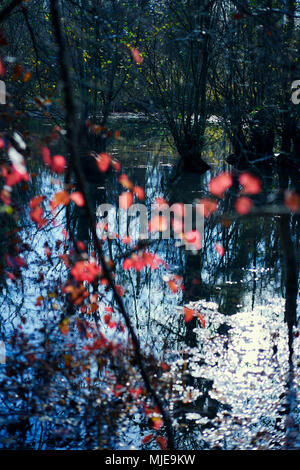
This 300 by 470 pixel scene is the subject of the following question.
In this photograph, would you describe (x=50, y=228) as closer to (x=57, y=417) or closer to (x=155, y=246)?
(x=155, y=246)

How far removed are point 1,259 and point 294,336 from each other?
3599 mm

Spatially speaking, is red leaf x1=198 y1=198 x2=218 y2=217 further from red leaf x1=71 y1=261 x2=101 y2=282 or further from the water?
red leaf x1=71 y1=261 x2=101 y2=282

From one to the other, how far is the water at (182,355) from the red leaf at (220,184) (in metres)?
3.90

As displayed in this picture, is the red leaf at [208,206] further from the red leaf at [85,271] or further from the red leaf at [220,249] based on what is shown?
the red leaf at [85,271]

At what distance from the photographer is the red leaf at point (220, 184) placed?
37.9ft

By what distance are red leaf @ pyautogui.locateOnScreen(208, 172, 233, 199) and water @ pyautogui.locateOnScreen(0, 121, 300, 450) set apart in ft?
12.8

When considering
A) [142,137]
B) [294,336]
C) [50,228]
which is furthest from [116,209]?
[142,137]

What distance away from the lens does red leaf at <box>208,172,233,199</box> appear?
11.6 metres

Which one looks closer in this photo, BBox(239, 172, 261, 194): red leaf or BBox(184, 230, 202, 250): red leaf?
BBox(184, 230, 202, 250): red leaf

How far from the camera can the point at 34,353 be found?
419 cm

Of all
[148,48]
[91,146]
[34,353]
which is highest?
[148,48]

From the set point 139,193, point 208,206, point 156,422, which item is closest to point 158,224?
point 208,206

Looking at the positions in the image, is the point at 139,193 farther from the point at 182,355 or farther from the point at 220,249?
the point at 182,355

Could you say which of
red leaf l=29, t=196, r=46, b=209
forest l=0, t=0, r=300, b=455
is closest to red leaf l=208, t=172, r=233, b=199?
forest l=0, t=0, r=300, b=455
